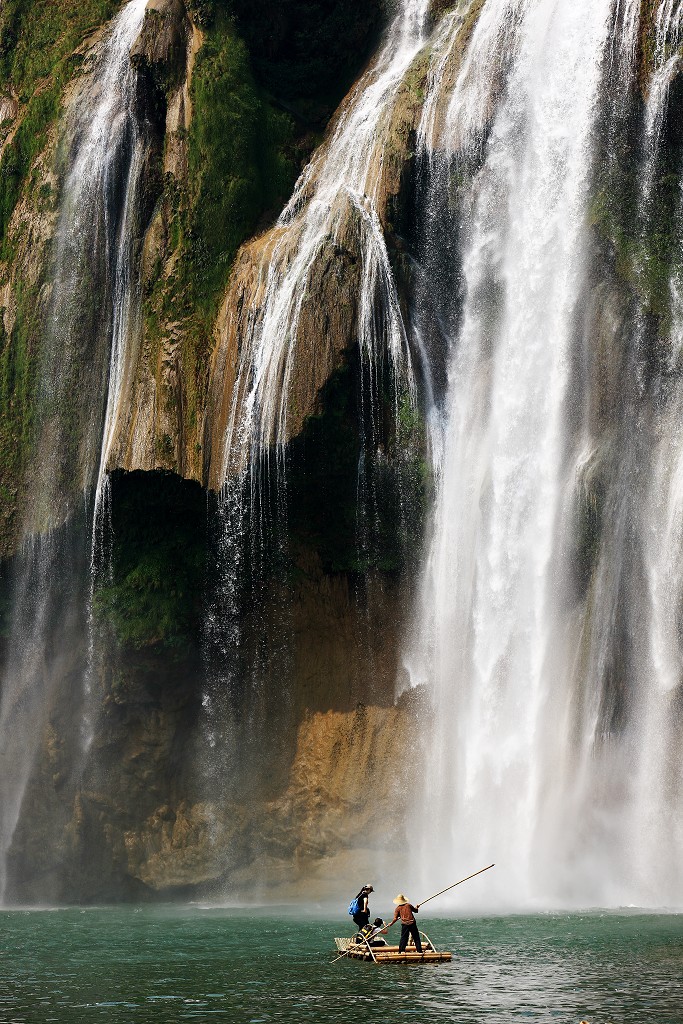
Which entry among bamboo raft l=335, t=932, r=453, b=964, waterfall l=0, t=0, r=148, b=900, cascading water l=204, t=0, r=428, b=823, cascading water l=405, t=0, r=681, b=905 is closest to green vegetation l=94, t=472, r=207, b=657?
cascading water l=204, t=0, r=428, b=823

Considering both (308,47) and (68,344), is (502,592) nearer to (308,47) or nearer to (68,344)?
(68,344)

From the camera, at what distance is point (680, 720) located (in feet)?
98.8

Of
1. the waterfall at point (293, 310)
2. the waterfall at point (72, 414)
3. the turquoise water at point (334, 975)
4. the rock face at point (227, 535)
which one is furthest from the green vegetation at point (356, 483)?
the turquoise water at point (334, 975)

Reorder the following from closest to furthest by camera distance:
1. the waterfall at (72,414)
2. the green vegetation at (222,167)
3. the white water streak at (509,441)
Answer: the white water streak at (509,441) → the waterfall at (72,414) → the green vegetation at (222,167)

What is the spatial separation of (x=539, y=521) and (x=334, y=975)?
15.0 m

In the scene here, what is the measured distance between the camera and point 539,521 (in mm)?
32125

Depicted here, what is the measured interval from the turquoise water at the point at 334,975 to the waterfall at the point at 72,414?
389 inches

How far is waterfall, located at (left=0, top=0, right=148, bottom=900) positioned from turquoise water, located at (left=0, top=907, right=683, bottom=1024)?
32.4 ft

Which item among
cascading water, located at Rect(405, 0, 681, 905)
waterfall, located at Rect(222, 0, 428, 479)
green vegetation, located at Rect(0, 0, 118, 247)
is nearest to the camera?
cascading water, located at Rect(405, 0, 681, 905)

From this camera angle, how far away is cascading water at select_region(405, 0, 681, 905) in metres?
30.4

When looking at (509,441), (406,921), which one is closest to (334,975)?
(406,921)

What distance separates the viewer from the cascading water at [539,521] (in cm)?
3042

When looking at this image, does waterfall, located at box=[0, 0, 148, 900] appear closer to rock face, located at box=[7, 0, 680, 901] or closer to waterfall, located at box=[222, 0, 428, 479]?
rock face, located at box=[7, 0, 680, 901]

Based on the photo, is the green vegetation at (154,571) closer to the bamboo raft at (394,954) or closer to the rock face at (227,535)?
the rock face at (227,535)
